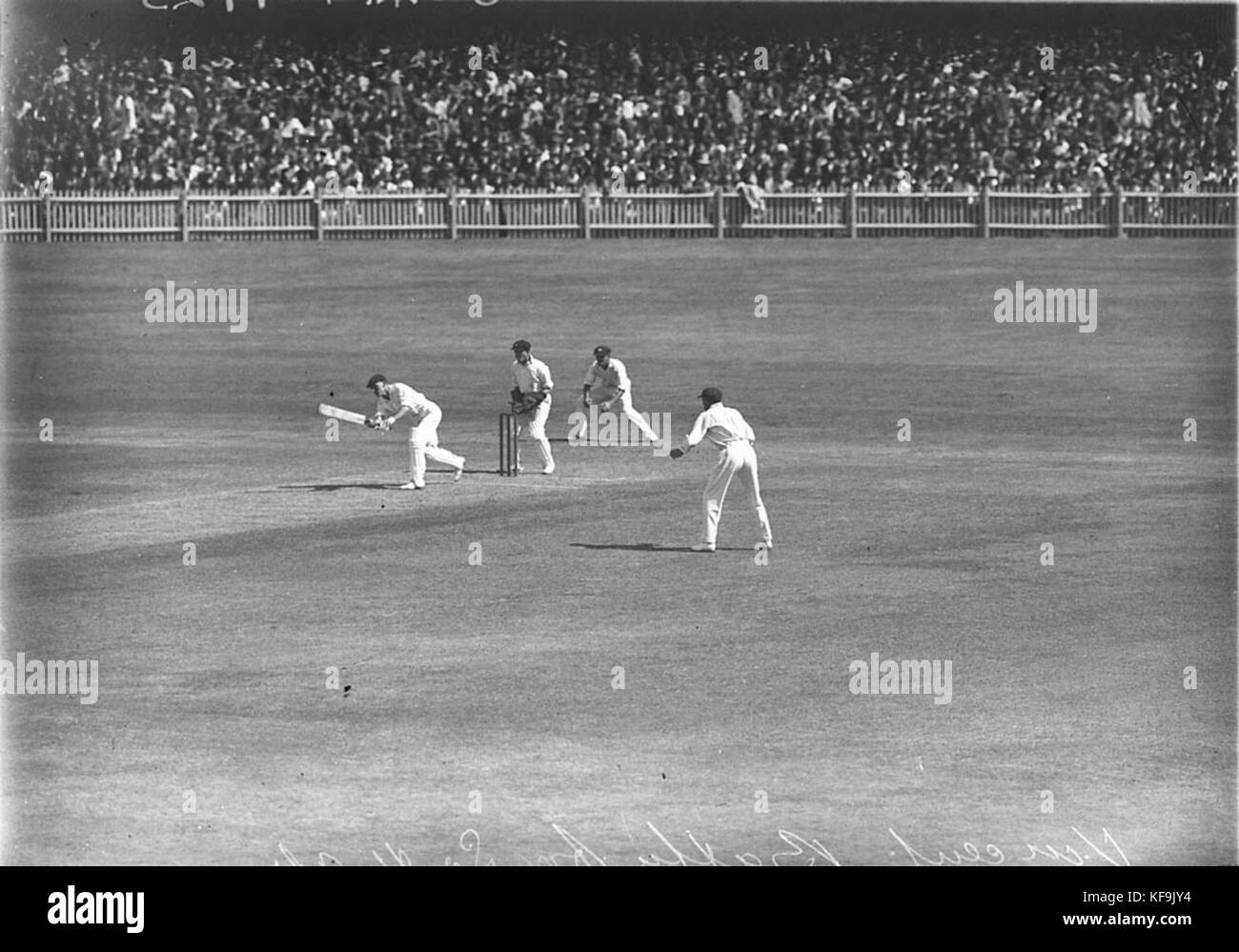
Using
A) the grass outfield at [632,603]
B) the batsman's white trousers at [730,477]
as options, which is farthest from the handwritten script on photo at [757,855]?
the batsman's white trousers at [730,477]

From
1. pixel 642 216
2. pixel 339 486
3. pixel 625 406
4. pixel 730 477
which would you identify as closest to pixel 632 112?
pixel 642 216

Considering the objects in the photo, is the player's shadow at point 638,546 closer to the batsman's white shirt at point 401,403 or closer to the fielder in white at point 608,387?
the batsman's white shirt at point 401,403

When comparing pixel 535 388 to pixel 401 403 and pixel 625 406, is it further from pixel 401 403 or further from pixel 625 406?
pixel 401 403

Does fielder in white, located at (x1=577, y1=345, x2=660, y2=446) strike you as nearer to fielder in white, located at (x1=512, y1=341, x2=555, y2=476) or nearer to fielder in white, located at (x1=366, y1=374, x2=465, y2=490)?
fielder in white, located at (x1=512, y1=341, x2=555, y2=476)

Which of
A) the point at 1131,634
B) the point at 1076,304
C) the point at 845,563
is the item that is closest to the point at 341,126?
the point at 1076,304

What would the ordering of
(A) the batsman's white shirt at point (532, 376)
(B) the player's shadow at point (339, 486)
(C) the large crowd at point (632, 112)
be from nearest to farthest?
(B) the player's shadow at point (339, 486) < (A) the batsman's white shirt at point (532, 376) < (C) the large crowd at point (632, 112)

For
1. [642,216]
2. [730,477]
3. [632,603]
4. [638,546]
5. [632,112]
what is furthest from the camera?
[632,112]
